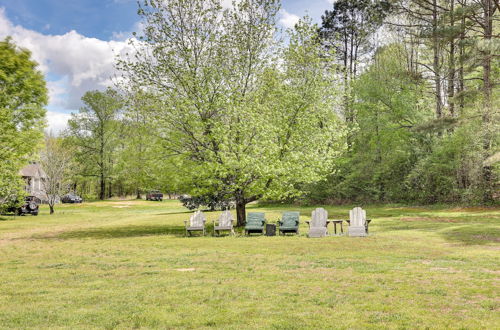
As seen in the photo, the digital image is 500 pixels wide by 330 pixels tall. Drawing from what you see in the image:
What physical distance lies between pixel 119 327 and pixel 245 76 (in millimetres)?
13772

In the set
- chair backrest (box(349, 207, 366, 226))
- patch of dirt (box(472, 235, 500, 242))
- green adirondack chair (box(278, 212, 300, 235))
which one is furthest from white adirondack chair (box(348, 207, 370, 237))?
patch of dirt (box(472, 235, 500, 242))

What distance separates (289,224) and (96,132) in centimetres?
4840

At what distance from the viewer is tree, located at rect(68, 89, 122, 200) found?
56.9 metres

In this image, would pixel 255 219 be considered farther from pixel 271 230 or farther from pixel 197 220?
pixel 197 220

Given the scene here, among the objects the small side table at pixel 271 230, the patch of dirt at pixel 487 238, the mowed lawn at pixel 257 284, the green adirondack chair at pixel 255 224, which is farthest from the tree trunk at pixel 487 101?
the green adirondack chair at pixel 255 224

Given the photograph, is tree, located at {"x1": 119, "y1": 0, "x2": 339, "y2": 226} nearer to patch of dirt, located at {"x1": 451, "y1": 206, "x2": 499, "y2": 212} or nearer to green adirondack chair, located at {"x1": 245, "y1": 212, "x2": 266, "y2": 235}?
green adirondack chair, located at {"x1": 245, "y1": 212, "x2": 266, "y2": 235}

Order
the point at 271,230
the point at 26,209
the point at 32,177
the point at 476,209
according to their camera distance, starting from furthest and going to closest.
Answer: the point at 32,177 < the point at 26,209 < the point at 476,209 < the point at 271,230

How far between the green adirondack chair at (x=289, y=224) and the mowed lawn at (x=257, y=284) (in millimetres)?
2008

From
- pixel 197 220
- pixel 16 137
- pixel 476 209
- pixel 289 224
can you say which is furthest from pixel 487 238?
pixel 16 137

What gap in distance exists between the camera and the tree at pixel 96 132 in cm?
5694

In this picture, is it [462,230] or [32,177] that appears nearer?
[462,230]

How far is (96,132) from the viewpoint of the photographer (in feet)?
189

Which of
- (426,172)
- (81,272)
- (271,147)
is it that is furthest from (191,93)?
(426,172)

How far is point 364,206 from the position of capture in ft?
103
